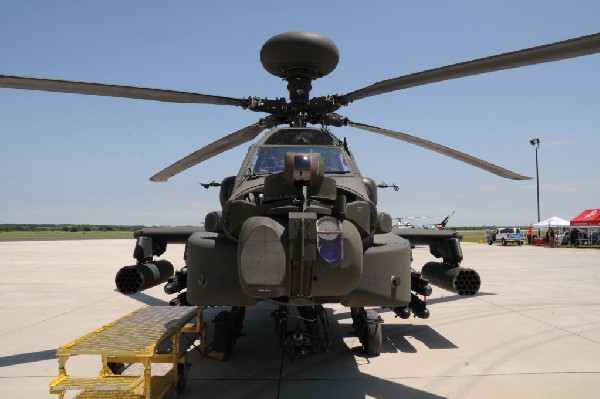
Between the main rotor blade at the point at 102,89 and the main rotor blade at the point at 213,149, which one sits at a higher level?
the main rotor blade at the point at 102,89

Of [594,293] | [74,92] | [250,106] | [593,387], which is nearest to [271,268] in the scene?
[74,92]

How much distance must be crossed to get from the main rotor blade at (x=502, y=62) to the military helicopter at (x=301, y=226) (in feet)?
0.04

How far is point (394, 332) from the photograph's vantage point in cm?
766

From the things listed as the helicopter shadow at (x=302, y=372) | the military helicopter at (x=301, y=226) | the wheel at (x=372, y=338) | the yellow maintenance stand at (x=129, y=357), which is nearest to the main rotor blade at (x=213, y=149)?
the military helicopter at (x=301, y=226)

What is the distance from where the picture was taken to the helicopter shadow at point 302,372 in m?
4.85

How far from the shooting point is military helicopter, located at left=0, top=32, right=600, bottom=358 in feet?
10.9

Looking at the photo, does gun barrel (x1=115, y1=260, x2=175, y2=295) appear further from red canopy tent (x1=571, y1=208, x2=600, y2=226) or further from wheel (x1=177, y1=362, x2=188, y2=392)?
red canopy tent (x1=571, y1=208, x2=600, y2=226)

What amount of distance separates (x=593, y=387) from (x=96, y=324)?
8.14m

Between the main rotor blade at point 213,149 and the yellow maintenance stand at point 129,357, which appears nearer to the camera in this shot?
the yellow maintenance stand at point 129,357

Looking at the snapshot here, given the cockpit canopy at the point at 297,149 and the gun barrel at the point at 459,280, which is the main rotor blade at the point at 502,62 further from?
the gun barrel at the point at 459,280

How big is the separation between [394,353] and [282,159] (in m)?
3.51

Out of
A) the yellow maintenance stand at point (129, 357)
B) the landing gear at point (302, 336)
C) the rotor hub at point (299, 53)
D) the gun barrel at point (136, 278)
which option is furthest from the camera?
the rotor hub at point (299, 53)

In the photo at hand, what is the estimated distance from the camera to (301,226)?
3.29 metres

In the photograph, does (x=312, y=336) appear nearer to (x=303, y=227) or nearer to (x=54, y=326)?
(x=303, y=227)
